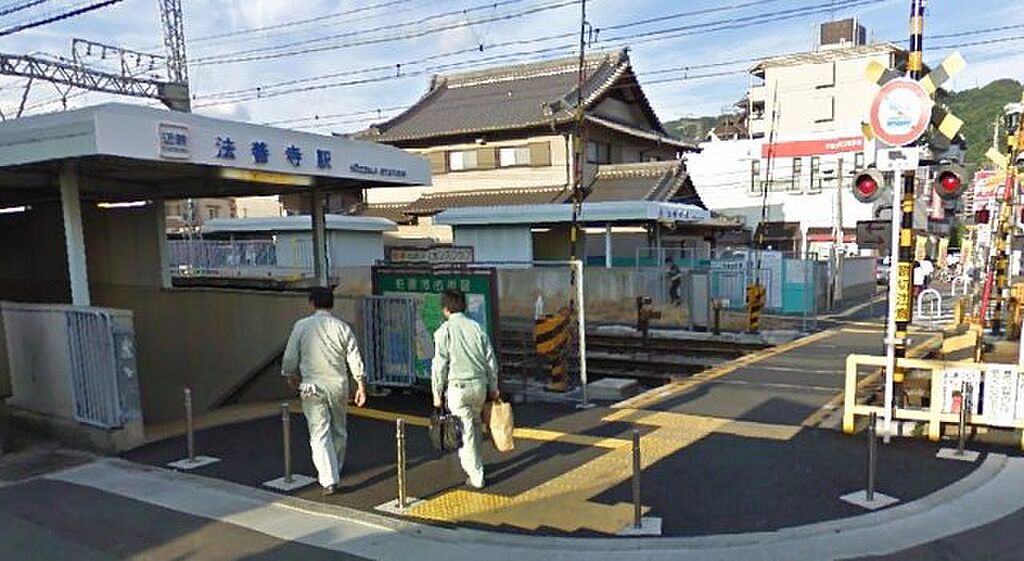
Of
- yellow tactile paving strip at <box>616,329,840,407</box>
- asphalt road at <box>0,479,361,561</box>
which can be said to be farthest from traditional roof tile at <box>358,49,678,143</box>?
asphalt road at <box>0,479,361,561</box>

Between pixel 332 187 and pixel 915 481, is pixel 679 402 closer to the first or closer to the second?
pixel 915 481

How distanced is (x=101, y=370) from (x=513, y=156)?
2276cm

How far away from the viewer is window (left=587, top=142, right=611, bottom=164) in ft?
93.7

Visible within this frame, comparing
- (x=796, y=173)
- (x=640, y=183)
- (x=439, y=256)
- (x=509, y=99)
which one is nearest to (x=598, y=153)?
(x=640, y=183)

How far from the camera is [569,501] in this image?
5.32 m

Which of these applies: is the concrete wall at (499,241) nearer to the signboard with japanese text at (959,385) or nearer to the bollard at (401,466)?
the signboard with japanese text at (959,385)

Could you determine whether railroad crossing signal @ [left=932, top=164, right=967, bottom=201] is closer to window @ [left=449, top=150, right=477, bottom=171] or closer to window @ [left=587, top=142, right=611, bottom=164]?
window @ [left=587, top=142, right=611, bottom=164]

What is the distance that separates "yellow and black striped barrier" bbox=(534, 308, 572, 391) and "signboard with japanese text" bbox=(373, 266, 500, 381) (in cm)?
124

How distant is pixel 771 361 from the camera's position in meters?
11.7

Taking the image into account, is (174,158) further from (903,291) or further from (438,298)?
(903,291)

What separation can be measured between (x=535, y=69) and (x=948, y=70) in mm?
26628

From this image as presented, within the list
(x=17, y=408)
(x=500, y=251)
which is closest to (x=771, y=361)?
(x=17, y=408)

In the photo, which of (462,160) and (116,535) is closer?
(116,535)

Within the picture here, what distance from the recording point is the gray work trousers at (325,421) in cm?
553
